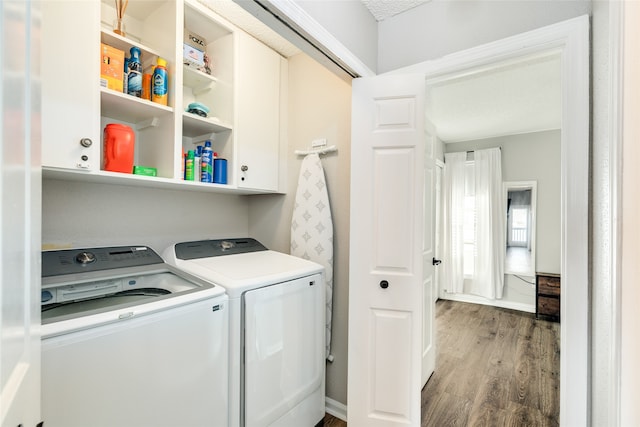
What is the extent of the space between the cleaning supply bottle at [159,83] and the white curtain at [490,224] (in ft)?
14.5

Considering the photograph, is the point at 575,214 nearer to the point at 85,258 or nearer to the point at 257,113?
the point at 257,113

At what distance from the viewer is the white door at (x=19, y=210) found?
41 cm

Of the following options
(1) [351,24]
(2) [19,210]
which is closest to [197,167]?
(1) [351,24]

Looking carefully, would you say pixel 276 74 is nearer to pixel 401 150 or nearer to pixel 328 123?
pixel 328 123

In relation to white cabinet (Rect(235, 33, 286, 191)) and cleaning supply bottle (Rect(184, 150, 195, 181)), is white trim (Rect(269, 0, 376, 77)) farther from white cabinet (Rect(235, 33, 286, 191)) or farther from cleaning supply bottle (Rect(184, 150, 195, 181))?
cleaning supply bottle (Rect(184, 150, 195, 181))

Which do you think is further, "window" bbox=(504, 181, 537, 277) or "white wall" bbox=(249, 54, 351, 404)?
"window" bbox=(504, 181, 537, 277)

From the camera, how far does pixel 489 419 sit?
6.32ft

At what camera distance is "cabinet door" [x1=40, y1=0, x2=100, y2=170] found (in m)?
1.12

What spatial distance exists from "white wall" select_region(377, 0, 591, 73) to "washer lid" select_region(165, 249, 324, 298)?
4.34 ft

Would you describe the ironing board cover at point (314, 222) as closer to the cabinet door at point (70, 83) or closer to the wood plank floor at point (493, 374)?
the wood plank floor at point (493, 374)

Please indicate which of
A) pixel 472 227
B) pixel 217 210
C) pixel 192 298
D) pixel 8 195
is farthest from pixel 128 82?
pixel 472 227

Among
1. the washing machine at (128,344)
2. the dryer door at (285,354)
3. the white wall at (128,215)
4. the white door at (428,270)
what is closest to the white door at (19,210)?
the washing machine at (128,344)

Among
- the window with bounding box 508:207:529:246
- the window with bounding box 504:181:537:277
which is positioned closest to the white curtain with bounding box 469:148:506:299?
the window with bounding box 504:181:537:277

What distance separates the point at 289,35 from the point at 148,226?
1.39 meters
